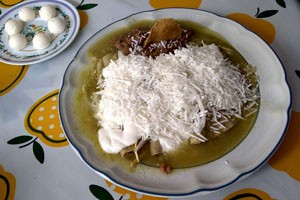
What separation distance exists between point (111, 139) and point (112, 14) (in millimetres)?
744

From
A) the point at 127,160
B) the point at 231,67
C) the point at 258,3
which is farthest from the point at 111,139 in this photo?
the point at 258,3

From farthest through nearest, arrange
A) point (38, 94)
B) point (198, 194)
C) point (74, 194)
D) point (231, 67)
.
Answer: point (38, 94), point (231, 67), point (74, 194), point (198, 194)

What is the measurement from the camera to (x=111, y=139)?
1049 mm

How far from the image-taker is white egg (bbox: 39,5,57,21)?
1.49 metres

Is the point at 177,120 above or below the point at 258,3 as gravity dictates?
below

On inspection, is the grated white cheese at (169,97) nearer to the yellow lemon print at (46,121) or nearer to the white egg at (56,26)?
the yellow lemon print at (46,121)

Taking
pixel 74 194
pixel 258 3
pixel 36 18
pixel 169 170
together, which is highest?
pixel 258 3

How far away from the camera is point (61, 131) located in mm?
1158

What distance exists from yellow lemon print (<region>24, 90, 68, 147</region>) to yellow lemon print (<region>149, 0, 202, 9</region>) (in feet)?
2.16

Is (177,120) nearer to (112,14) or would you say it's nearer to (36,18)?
(112,14)

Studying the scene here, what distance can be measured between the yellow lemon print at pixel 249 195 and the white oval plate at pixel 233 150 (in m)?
0.08

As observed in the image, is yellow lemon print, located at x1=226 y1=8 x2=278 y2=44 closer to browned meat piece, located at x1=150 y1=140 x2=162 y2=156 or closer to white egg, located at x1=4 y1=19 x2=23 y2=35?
browned meat piece, located at x1=150 y1=140 x2=162 y2=156

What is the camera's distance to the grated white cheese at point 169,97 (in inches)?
40.8

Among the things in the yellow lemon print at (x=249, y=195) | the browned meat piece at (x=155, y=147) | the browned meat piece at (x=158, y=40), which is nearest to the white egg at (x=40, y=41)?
the browned meat piece at (x=158, y=40)
